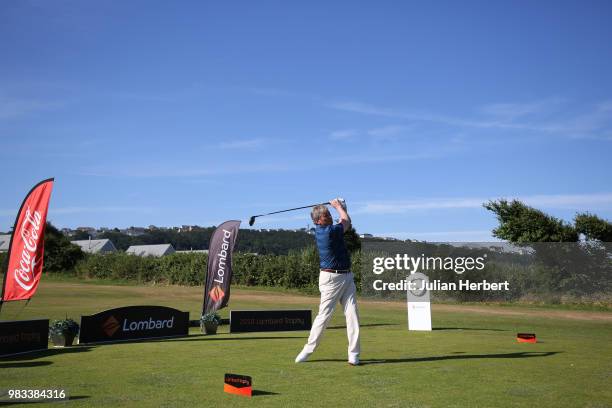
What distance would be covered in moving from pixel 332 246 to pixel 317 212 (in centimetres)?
65

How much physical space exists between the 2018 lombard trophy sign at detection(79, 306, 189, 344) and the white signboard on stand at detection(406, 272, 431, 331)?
625 centimetres

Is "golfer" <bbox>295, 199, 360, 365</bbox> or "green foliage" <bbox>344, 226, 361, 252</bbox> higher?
"green foliage" <bbox>344, 226, 361, 252</bbox>

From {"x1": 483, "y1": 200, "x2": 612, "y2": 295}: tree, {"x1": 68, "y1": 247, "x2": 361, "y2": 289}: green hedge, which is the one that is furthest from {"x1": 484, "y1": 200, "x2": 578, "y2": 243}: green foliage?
{"x1": 68, "y1": 247, "x2": 361, "y2": 289}: green hedge

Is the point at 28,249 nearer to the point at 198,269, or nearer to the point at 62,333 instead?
the point at 62,333

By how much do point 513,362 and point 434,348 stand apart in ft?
7.89

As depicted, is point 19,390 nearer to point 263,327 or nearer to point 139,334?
point 139,334

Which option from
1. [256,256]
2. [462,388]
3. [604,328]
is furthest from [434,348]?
[256,256]

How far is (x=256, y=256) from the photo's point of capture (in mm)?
49188

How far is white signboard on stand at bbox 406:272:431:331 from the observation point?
1753 centimetres

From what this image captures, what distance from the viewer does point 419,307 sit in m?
17.5

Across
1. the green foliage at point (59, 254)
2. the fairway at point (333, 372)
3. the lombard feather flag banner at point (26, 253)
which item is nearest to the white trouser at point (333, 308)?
the fairway at point (333, 372)

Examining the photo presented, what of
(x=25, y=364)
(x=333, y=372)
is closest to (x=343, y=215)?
(x=333, y=372)

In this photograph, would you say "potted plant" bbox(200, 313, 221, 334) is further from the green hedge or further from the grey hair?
the green hedge

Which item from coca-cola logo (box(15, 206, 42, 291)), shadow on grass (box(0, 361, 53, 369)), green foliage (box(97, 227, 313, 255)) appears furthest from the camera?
green foliage (box(97, 227, 313, 255))
